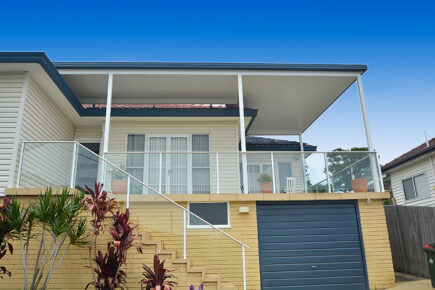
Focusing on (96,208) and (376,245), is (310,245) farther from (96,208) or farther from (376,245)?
(96,208)

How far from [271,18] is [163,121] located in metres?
9.40

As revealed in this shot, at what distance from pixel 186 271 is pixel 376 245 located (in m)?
5.43

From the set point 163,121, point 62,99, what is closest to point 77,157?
point 62,99

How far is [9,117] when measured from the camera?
8.72 metres

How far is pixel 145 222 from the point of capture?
772cm

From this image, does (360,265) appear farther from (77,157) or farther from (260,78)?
(77,157)

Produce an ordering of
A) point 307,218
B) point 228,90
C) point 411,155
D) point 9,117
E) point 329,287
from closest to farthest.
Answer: point 9,117 → point 329,287 → point 307,218 → point 228,90 → point 411,155

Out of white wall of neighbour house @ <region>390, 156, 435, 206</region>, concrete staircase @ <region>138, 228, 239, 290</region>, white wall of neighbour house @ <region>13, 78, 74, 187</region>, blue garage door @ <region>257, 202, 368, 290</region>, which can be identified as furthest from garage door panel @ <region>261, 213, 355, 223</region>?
white wall of neighbour house @ <region>390, 156, 435, 206</region>

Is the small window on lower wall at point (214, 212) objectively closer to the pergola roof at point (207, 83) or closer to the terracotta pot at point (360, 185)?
the terracotta pot at point (360, 185)

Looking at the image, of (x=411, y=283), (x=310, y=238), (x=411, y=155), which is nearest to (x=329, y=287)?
(x=310, y=238)

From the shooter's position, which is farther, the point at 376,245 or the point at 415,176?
the point at 415,176

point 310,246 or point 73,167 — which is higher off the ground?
point 73,167

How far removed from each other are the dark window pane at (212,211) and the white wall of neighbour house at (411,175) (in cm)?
993

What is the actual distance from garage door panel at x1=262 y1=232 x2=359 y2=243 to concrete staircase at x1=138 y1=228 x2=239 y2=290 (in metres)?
2.37
